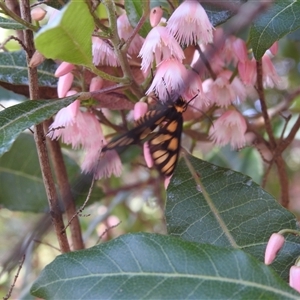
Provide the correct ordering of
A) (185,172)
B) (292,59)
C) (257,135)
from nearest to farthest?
(185,172) → (257,135) → (292,59)

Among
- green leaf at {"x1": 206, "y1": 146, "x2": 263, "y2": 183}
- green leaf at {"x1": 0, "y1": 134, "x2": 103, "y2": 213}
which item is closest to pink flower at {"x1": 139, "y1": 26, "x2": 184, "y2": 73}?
green leaf at {"x1": 0, "y1": 134, "x2": 103, "y2": 213}

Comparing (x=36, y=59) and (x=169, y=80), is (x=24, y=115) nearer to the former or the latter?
(x=36, y=59)

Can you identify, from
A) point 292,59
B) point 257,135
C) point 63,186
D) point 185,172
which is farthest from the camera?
point 292,59

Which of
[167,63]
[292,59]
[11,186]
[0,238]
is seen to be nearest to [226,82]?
[167,63]

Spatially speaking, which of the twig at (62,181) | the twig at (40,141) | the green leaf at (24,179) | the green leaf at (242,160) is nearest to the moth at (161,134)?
the twig at (40,141)

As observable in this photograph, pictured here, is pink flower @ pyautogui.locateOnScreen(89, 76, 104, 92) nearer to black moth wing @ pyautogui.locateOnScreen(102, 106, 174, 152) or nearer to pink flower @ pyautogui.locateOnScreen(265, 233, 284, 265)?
black moth wing @ pyautogui.locateOnScreen(102, 106, 174, 152)

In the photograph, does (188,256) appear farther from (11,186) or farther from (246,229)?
(11,186)

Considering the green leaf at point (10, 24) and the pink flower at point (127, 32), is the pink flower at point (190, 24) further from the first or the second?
the green leaf at point (10, 24)
